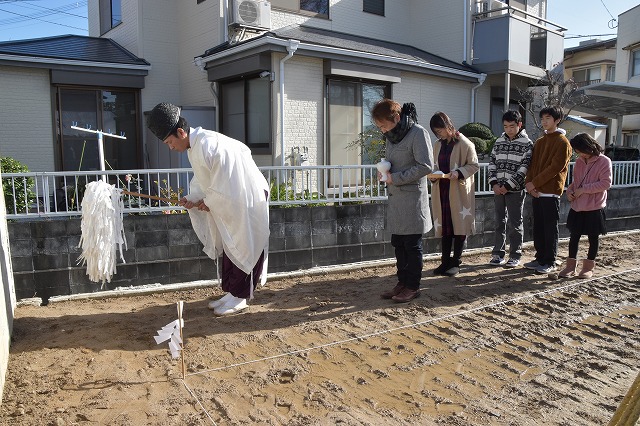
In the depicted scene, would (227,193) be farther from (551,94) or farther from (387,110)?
(551,94)

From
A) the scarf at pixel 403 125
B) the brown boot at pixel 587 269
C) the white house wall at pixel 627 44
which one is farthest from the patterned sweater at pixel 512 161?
the white house wall at pixel 627 44

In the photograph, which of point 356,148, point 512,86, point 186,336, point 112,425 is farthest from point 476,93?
point 112,425

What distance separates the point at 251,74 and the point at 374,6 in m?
4.96

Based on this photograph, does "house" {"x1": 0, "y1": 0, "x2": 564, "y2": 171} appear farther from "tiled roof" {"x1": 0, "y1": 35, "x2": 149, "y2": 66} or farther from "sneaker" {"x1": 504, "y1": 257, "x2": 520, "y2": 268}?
"sneaker" {"x1": 504, "y1": 257, "x2": 520, "y2": 268}

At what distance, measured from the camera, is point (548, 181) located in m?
A: 5.86

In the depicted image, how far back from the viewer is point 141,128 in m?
12.0

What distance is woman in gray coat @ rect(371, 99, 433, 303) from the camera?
489 cm

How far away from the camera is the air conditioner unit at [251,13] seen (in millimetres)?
10617

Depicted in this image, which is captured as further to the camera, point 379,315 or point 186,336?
point 379,315

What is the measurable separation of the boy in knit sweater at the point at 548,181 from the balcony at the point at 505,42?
8202 mm

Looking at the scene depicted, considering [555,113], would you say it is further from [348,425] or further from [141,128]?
[141,128]

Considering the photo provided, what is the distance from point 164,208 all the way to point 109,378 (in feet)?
9.67

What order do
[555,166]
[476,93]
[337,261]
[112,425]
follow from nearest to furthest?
[112,425] → [555,166] → [337,261] → [476,93]

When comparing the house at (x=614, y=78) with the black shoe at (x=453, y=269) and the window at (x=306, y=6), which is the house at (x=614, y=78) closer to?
the window at (x=306, y=6)
